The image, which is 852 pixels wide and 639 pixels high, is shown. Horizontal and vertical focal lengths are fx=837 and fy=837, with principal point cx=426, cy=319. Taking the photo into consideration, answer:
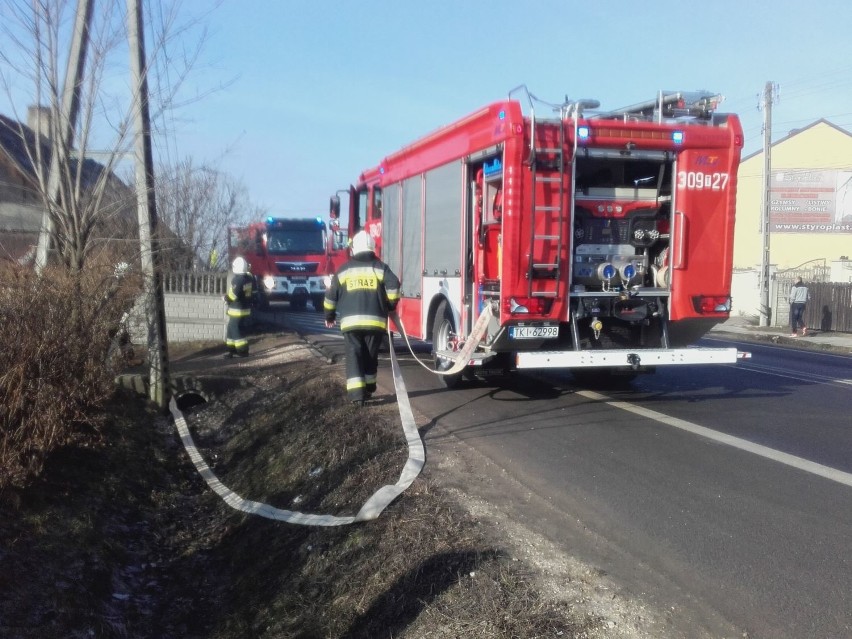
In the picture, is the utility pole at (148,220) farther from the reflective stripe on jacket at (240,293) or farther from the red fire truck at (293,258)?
the red fire truck at (293,258)

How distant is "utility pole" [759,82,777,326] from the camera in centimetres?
2603

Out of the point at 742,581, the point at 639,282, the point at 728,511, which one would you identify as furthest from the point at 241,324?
the point at 742,581

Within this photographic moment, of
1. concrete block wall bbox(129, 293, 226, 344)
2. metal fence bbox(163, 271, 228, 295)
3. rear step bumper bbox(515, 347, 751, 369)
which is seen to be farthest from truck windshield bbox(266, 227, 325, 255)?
rear step bumper bbox(515, 347, 751, 369)

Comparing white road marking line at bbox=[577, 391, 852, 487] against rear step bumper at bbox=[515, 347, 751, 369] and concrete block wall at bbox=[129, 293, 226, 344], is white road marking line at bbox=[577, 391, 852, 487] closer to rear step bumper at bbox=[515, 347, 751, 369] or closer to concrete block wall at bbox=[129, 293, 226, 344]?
rear step bumper at bbox=[515, 347, 751, 369]

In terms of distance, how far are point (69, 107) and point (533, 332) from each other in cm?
562

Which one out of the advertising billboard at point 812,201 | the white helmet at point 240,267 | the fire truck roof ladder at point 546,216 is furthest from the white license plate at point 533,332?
the advertising billboard at point 812,201

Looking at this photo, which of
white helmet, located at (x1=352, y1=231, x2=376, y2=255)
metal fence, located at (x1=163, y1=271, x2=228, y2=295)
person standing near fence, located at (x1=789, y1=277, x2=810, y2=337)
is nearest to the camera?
white helmet, located at (x1=352, y1=231, x2=376, y2=255)

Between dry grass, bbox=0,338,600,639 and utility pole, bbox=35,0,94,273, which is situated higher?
utility pole, bbox=35,0,94,273

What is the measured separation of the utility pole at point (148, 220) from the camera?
9.55 meters

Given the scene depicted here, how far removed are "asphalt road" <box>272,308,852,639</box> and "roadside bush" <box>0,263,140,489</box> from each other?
3065 mm

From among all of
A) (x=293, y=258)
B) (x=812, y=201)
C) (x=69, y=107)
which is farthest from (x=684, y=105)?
(x=812, y=201)

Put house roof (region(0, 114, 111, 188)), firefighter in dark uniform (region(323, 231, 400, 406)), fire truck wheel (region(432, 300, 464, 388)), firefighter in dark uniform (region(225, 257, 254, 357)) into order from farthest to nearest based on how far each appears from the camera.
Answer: firefighter in dark uniform (region(225, 257, 254, 357))
fire truck wheel (region(432, 300, 464, 388))
house roof (region(0, 114, 111, 188))
firefighter in dark uniform (region(323, 231, 400, 406))

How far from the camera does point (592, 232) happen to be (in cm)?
922

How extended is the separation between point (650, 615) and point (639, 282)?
19.2ft
